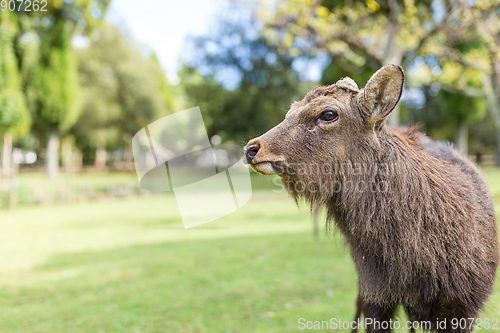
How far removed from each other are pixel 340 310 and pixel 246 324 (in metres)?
1.44

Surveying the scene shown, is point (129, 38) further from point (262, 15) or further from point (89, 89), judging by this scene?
point (262, 15)

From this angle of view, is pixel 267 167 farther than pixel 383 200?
No

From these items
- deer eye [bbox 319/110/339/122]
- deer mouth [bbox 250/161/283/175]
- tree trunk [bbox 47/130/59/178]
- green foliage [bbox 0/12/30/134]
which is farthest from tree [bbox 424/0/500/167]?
tree trunk [bbox 47/130/59/178]

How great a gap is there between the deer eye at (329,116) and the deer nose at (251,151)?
1.82 ft

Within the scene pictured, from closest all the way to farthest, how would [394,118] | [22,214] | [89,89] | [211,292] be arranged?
[211,292] < [394,118] < [22,214] < [89,89]

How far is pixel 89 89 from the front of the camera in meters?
32.2

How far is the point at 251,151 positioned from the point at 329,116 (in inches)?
25.8

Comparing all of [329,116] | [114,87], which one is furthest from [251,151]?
[114,87]

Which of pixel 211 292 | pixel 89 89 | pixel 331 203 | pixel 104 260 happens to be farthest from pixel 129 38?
pixel 331 203

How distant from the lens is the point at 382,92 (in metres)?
2.42

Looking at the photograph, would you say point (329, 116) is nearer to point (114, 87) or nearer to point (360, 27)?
A: point (360, 27)

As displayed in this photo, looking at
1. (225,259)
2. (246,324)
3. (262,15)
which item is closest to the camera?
(246,324)

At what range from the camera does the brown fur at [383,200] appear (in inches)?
98.3

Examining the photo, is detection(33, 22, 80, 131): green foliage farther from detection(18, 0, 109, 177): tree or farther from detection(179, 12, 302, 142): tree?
detection(179, 12, 302, 142): tree
